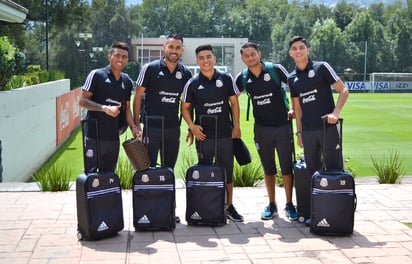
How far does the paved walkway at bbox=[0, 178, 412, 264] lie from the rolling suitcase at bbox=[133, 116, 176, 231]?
0.11 meters

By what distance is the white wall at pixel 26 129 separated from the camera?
9.00 metres

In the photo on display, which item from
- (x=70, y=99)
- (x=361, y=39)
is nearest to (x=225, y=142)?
(x=70, y=99)

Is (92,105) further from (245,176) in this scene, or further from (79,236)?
(245,176)

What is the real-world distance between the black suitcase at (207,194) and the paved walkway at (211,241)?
12 centimetres

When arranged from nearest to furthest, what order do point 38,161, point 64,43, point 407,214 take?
point 407,214 < point 38,161 < point 64,43

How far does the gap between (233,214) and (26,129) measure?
612 centimetres

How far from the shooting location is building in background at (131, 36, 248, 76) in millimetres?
55000

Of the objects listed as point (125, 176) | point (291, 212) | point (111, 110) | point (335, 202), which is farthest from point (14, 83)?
point (335, 202)

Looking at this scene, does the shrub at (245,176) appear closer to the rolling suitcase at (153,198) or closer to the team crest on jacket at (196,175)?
the team crest on jacket at (196,175)

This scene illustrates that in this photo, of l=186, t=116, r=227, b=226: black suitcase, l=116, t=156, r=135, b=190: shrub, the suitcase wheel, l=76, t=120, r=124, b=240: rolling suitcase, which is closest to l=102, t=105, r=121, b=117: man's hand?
l=76, t=120, r=124, b=240: rolling suitcase

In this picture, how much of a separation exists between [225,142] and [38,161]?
699 centimetres

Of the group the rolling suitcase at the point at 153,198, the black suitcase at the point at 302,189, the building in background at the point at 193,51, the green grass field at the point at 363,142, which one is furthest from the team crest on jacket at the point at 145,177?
the building in background at the point at 193,51

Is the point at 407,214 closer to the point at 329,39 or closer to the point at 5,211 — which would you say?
the point at 5,211

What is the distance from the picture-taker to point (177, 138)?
19.2 ft
